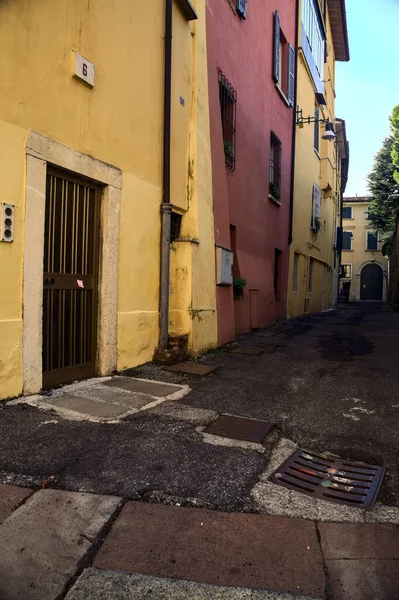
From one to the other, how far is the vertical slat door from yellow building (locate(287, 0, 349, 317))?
9.05 meters

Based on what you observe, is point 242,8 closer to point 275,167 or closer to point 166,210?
point 275,167

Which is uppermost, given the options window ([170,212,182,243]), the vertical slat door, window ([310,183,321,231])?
window ([310,183,321,231])

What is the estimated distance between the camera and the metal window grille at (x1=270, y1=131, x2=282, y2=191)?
435 inches

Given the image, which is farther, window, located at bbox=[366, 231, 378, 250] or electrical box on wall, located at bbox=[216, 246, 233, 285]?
window, located at bbox=[366, 231, 378, 250]

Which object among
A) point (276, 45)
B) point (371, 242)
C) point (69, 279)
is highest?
point (276, 45)

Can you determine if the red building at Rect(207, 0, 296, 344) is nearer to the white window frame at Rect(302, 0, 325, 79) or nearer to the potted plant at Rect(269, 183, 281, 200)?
the potted plant at Rect(269, 183, 281, 200)

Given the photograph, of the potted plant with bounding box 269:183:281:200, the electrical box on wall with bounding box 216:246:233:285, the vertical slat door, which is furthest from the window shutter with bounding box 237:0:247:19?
the vertical slat door

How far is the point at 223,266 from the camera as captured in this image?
7.16 m

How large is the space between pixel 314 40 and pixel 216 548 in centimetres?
1756

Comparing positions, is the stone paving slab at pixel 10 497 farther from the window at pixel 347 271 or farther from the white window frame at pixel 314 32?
the window at pixel 347 271

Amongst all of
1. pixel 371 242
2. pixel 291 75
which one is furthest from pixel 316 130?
pixel 371 242

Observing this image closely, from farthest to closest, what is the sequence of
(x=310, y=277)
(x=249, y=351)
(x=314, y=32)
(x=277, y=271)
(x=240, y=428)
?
(x=310, y=277) → (x=314, y=32) → (x=277, y=271) → (x=249, y=351) → (x=240, y=428)

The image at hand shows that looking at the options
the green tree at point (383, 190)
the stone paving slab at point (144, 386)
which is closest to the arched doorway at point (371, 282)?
the green tree at point (383, 190)

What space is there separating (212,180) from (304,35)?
9.83m
